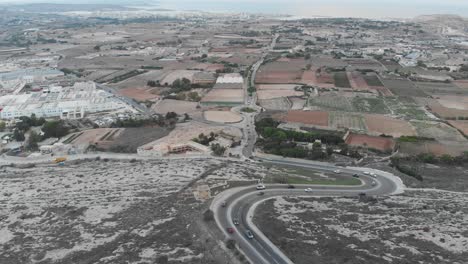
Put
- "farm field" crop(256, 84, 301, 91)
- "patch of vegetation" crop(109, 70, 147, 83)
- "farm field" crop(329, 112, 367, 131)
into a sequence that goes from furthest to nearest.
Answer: "patch of vegetation" crop(109, 70, 147, 83)
"farm field" crop(256, 84, 301, 91)
"farm field" crop(329, 112, 367, 131)

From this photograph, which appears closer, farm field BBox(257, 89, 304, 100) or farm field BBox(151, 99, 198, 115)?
farm field BBox(151, 99, 198, 115)

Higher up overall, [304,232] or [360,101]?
[360,101]

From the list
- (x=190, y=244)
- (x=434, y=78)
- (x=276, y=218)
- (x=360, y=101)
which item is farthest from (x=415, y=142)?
(x=434, y=78)

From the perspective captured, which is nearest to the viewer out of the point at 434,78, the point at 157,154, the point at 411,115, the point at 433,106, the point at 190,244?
the point at 190,244

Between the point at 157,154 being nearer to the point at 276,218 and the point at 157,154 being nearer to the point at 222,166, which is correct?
the point at 222,166

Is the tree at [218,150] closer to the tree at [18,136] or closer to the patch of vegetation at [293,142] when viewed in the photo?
the patch of vegetation at [293,142]

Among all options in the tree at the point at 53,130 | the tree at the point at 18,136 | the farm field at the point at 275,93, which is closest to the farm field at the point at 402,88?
the farm field at the point at 275,93

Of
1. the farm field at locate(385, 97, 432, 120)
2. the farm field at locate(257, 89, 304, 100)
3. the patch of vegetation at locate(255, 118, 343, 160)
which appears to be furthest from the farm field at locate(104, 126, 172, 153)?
the farm field at locate(385, 97, 432, 120)

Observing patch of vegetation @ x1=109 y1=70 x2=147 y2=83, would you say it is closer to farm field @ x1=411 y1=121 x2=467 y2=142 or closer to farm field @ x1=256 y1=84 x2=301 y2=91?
farm field @ x1=256 y1=84 x2=301 y2=91
